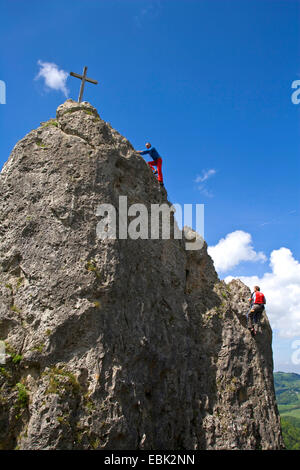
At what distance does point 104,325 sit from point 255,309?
9.33 meters

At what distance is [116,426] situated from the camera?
10352mm

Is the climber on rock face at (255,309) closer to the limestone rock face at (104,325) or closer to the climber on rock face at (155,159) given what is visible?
the limestone rock face at (104,325)

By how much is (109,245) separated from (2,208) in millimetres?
5092

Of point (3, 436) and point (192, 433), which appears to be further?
point (192, 433)

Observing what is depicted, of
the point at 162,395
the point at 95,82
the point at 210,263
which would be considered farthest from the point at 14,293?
the point at 95,82

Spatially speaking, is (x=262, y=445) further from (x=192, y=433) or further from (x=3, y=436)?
(x=3, y=436)

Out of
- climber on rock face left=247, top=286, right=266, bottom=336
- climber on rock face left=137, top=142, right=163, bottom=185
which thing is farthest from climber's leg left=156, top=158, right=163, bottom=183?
climber on rock face left=247, top=286, right=266, bottom=336

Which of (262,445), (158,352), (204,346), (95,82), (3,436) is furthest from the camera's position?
(95,82)

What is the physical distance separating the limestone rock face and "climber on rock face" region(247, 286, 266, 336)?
45 centimetres

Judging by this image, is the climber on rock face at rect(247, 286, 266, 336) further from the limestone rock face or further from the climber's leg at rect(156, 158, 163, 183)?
the climber's leg at rect(156, 158, 163, 183)

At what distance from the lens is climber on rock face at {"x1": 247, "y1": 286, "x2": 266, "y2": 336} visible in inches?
687

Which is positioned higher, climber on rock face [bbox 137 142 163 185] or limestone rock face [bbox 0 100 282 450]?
climber on rock face [bbox 137 142 163 185]

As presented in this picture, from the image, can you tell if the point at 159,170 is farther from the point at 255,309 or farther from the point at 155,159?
the point at 255,309

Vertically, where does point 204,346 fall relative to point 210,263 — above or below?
below
